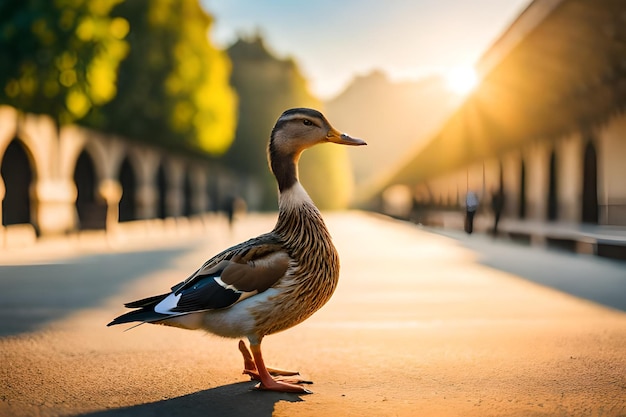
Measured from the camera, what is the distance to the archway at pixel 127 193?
33781mm

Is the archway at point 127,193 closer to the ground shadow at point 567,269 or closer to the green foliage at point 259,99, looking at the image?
the ground shadow at point 567,269

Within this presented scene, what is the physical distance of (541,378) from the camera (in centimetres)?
468

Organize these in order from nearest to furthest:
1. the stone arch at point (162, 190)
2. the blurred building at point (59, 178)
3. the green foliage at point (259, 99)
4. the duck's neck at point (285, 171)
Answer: the duck's neck at point (285, 171) < the blurred building at point (59, 178) < the stone arch at point (162, 190) < the green foliage at point (259, 99)

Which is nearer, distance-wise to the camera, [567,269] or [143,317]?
[143,317]

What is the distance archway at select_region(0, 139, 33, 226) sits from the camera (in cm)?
2322

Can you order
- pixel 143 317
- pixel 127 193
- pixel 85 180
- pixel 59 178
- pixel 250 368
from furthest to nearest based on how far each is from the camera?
pixel 127 193
pixel 85 180
pixel 59 178
pixel 250 368
pixel 143 317

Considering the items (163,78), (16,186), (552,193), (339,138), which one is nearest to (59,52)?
(16,186)

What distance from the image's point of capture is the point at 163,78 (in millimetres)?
35469

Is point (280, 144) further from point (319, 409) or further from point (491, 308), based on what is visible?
point (491, 308)

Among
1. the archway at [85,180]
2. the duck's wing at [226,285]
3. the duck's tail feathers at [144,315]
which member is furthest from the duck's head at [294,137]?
the archway at [85,180]

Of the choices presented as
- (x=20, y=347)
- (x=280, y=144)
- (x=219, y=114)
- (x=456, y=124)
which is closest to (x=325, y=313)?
(x=20, y=347)

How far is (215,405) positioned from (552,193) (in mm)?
27360

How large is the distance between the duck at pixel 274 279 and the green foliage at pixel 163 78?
102 feet

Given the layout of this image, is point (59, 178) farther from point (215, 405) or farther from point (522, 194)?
point (522, 194)
